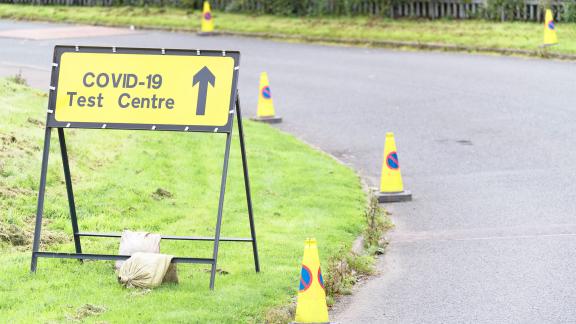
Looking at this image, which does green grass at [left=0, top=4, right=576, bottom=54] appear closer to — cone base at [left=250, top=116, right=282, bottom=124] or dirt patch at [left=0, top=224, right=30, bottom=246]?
cone base at [left=250, top=116, right=282, bottom=124]

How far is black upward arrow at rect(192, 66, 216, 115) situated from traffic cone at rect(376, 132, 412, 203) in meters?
4.24

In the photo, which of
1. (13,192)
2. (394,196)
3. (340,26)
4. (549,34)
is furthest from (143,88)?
(340,26)

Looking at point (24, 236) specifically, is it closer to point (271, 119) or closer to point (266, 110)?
point (271, 119)

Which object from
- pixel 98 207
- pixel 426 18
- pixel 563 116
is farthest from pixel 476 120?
pixel 426 18

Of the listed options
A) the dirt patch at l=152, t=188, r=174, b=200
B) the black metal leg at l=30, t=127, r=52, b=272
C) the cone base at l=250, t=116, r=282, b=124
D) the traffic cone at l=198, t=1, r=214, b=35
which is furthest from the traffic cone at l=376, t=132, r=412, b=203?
the traffic cone at l=198, t=1, r=214, b=35

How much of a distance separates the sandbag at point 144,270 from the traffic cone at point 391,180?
4.64 meters

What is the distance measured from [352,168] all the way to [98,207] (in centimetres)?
439

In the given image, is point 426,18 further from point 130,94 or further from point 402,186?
point 130,94

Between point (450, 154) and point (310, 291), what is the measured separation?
7187 millimetres

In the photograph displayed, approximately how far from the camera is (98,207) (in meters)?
10.8

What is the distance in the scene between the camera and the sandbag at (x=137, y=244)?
28.7 ft

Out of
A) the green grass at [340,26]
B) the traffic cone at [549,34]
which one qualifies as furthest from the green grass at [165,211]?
the green grass at [340,26]

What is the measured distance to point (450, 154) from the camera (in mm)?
14617

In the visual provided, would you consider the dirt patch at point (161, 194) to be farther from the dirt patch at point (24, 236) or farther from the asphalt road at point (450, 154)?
the asphalt road at point (450, 154)
